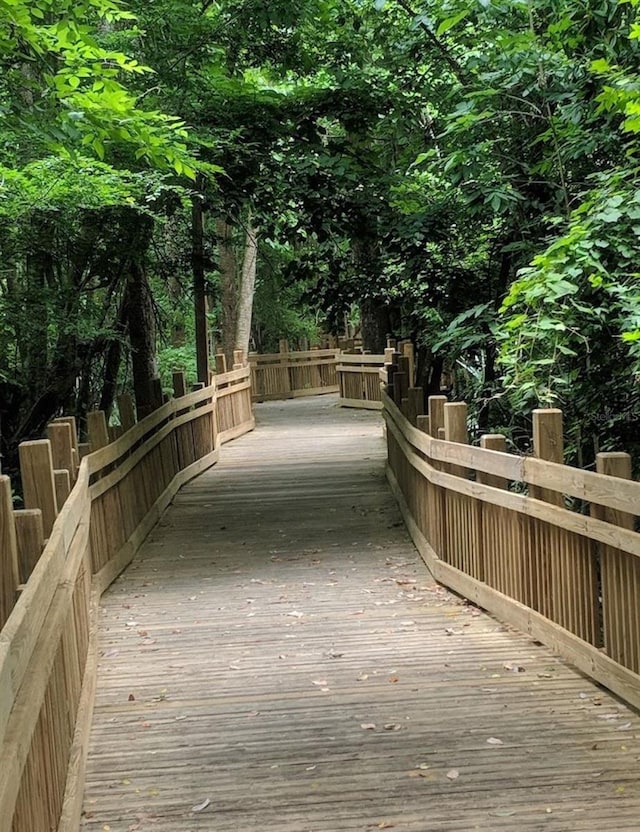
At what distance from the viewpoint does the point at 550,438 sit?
454 cm

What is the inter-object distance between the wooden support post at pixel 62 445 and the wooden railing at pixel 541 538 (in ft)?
7.85

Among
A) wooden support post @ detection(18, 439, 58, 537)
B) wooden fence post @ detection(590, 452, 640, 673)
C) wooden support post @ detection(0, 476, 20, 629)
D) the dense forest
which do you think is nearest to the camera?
wooden support post @ detection(0, 476, 20, 629)

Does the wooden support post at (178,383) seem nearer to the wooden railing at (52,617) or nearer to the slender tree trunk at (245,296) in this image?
the wooden railing at (52,617)

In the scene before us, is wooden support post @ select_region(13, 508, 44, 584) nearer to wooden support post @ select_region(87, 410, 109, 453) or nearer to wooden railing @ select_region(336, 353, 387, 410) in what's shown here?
wooden support post @ select_region(87, 410, 109, 453)

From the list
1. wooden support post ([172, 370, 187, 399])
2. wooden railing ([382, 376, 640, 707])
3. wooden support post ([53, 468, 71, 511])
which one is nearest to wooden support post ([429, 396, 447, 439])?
wooden railing ([382, 376, 640, 707])

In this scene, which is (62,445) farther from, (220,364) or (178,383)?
(220,364)

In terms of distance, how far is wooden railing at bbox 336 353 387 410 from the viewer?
1781 centimetres

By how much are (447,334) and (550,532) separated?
2.02 metres

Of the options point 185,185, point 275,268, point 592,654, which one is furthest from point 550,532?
point 275,268

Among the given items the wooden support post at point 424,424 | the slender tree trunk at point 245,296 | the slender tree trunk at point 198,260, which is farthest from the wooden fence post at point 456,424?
the slender tree trunk at point 245,296

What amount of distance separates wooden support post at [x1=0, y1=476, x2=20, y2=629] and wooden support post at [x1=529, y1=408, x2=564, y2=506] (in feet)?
9.14

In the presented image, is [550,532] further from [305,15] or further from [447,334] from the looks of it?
[305,15]

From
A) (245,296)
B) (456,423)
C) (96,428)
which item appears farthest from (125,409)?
(245,296)

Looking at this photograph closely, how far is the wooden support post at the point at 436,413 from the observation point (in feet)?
20.9
